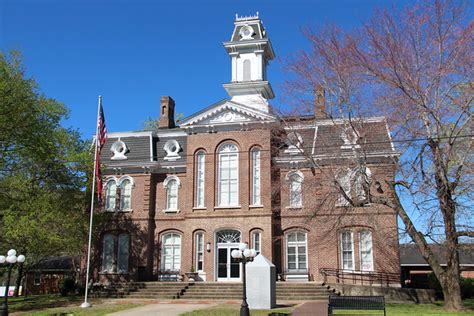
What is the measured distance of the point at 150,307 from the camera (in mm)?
20312

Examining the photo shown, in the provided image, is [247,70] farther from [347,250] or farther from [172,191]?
[347,250]

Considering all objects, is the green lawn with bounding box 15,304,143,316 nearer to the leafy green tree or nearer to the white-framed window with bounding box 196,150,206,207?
the leafy green tree

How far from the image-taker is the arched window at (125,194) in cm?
3097

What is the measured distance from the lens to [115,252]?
30.3 metres

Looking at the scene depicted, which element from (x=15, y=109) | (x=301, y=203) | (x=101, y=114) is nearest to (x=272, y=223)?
(x=301, y=203)

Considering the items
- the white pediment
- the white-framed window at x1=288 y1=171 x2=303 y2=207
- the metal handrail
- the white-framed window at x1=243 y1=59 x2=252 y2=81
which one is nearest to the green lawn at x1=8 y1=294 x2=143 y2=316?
the metal handrail

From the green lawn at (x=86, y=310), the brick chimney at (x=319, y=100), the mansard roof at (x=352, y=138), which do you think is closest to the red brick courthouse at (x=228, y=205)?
the mansard roof at (x=352, y=138)

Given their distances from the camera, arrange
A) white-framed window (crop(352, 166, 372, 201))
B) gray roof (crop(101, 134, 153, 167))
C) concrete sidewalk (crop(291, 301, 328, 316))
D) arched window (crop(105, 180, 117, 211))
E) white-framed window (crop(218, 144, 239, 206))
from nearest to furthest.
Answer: concrete sidewalk (crop(291, 301, 328, 316))
white-framed window (crop(352, 166, 372, 201))
white-framed window (crop(218, 144, 239, 206))
arched window (crop(105, 180, 117, 211))
gray roof (crop(101, 134, 153, 167))

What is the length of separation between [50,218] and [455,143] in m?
17.7

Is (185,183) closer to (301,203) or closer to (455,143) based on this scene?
(301,203)

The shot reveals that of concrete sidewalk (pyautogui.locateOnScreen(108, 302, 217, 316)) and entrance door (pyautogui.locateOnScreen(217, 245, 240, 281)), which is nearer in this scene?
concrete sidewalk (pyautogui.locateOnScreen(108, 302, 217, 316))

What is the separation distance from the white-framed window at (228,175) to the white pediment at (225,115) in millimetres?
1547

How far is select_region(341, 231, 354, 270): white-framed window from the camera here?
2694cm

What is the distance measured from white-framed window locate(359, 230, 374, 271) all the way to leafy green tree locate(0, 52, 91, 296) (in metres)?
14.9
